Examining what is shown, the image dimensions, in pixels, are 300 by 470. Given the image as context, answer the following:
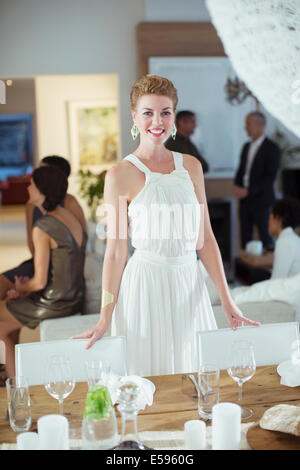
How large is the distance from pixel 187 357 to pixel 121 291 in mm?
341

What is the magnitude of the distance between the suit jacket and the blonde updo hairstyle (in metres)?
1.23

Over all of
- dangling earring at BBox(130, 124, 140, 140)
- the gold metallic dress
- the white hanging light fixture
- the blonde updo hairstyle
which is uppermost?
the white hanging light fixture

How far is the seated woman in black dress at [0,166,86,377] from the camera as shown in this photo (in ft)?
8.31

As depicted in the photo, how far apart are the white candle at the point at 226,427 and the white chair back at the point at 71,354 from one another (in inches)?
23.3

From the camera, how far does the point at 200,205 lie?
1.93 m

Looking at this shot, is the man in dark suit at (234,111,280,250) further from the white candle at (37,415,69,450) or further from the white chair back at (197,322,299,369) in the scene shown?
the white candle at (37,415,69,450)

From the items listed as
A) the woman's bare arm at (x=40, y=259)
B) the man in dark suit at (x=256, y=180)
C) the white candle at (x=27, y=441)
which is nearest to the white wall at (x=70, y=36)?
the woman's bare arm at (x=40, y=259)

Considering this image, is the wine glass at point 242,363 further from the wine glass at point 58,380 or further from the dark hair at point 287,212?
the dark hair at point 287,212

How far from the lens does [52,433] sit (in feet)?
3.41

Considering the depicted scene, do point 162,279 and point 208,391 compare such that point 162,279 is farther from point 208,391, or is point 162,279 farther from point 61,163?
point 61,163

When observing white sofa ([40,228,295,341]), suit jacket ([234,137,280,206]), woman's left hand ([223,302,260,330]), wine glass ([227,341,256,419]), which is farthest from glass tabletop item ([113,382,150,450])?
suit jacket ([234,137,280,206])

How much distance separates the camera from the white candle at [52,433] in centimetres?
104

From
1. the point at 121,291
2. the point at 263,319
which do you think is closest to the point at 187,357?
the point at 121,291
